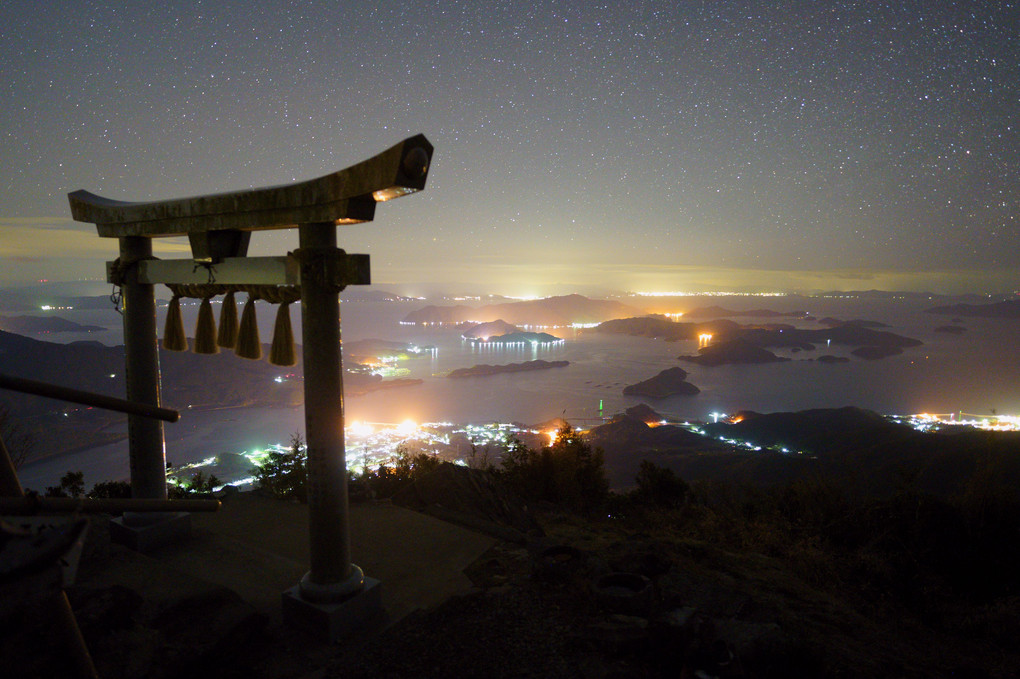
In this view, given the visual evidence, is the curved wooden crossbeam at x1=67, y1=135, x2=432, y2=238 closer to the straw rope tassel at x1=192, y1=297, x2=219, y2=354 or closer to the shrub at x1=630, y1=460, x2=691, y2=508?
the straw rope tassel at x1=192, y1=297, x2=219, y2=354

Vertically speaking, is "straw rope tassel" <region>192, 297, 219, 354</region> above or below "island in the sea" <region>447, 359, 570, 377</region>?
above

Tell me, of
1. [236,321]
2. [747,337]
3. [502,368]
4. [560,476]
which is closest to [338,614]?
[236,321]

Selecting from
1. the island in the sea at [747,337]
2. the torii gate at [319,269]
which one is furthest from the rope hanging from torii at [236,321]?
the island in the sea at [747,337]

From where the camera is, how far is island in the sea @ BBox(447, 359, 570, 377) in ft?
328

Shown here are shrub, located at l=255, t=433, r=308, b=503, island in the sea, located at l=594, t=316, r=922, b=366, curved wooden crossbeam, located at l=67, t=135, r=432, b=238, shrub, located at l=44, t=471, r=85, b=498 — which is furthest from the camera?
island in the sea, located at l=594, t=316, r=922, b=366

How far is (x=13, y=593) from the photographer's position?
1.70 metres

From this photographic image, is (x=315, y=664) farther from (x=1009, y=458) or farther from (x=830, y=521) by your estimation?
(x=1009, y=458)

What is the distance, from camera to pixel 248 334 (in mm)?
4543

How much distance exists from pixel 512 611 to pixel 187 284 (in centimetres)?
435

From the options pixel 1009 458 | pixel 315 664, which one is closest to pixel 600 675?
pixel 315 664

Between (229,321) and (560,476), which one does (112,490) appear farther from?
(560,476)

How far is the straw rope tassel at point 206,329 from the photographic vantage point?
4.86 metres

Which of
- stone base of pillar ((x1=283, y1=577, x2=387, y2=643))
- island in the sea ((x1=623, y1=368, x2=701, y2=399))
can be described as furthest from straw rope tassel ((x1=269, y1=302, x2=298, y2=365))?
island in the sea ((x1=623, y1=368, x2=701, y2=399))

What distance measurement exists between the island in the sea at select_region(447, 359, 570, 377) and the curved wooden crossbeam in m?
93.5
